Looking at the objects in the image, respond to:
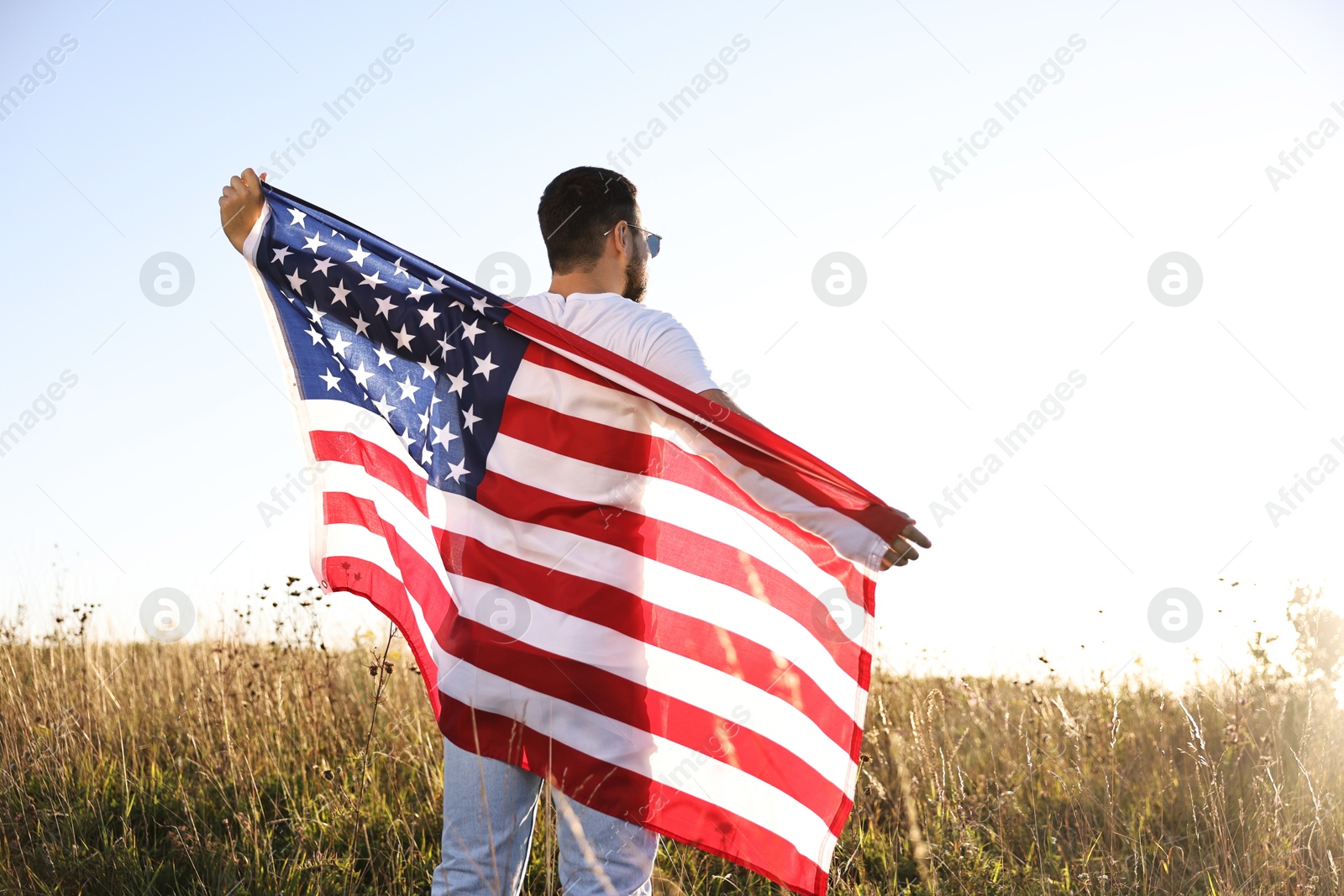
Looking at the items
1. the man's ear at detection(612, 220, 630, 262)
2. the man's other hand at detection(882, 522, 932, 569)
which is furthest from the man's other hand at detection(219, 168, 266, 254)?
the man's other hand at detection(882, 522, 932, 569)

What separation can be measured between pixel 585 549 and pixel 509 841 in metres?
0.77

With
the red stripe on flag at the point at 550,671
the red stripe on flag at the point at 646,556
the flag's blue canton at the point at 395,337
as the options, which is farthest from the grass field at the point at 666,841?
the flag's blue canton at the point at 395,337

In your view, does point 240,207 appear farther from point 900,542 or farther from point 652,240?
point 900,542

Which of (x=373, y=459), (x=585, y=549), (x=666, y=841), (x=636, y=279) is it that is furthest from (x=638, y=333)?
(x=666, y=841)

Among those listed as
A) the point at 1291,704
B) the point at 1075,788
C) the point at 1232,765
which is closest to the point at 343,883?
the point at 1075,788

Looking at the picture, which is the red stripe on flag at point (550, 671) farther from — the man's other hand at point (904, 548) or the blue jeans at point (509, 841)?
the man's other hand at point (904, 548)

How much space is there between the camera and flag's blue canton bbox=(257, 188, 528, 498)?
2.72 m

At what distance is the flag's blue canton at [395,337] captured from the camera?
2.72m

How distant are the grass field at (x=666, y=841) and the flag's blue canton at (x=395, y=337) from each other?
1.17 meters

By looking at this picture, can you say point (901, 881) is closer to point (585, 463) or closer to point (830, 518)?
point (830, 518)

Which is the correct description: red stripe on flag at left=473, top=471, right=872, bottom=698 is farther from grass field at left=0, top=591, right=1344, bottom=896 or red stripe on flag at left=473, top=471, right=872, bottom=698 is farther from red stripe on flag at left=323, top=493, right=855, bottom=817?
grass field at left=0, top=591, right=1344, bottom=896

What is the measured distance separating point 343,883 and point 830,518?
2.85m

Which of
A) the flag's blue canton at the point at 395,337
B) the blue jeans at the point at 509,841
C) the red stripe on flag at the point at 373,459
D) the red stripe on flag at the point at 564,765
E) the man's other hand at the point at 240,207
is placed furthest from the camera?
the man's other hand at the point at 240,207

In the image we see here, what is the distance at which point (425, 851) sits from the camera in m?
4.01
